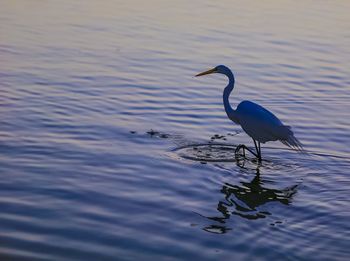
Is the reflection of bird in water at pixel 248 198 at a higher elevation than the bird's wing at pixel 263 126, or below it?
below

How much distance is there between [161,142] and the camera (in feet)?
36.5

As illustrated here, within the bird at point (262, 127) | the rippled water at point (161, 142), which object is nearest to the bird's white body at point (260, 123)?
the bird at point (262, 127)

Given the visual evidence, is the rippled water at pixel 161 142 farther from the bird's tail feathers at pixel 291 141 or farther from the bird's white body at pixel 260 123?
the bird's white body at pixel 260 123

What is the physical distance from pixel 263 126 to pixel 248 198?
1.70 meters

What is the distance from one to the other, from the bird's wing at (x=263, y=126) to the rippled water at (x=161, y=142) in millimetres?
405

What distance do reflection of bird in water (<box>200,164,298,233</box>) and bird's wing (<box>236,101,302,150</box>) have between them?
79 cm

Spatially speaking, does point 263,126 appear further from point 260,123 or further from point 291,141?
point 291,141

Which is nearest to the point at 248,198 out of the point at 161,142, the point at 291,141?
the point at 291,141

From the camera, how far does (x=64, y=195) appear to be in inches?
336

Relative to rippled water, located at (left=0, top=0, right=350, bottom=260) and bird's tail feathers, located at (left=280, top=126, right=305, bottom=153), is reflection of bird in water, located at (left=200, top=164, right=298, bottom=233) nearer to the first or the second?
rippled water, located at (left=0, top=0, right=350, bottom=260)

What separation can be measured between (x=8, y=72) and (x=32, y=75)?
458 mm

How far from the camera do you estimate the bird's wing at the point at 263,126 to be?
10.7 meters

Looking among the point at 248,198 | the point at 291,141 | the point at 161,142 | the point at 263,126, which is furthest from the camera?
the point at 161,142

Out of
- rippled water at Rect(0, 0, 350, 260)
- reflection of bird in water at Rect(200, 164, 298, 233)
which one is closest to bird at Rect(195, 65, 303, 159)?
rippled water at Rect(0, 0, 350, 260)
